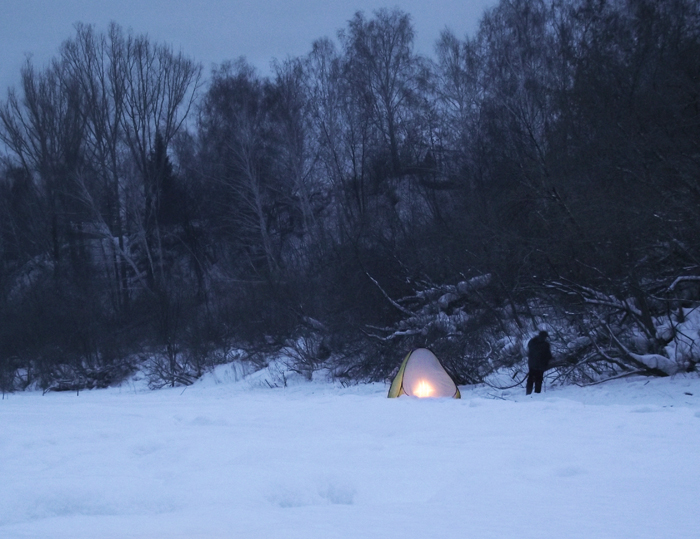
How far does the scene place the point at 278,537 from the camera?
3840 mm

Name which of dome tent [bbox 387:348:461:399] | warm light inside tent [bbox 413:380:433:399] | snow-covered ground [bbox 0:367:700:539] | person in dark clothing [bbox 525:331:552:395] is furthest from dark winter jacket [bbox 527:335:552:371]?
snow-covered ground [bbox 0:367:700:539]

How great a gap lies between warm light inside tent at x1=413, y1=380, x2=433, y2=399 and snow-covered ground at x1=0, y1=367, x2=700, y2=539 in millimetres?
4253

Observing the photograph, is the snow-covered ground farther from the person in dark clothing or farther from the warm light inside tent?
the person in dark clothing

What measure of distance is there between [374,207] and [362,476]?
26820mm

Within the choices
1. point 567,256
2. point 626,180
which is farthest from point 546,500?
point 626,180

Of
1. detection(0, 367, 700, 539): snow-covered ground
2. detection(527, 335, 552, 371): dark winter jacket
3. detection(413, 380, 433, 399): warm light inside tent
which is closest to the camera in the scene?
detection(0, 367, 700, 539): snow-covered ground

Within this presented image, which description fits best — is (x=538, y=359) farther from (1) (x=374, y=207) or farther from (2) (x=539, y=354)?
(1) (x=374, y=207)

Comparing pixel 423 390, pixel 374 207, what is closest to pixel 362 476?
pixel 423 390

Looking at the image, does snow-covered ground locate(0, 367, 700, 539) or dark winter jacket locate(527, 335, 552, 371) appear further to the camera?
dark winter jacket locate(527, 335, 552, 371)

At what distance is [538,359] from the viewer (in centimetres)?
1410

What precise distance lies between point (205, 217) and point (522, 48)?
64.2ft

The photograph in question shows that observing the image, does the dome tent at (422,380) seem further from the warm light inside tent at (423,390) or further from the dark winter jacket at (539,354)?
the dark winter jacket at (539,354)

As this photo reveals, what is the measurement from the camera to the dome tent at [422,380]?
1355cm

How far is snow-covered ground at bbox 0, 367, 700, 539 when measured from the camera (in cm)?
408
